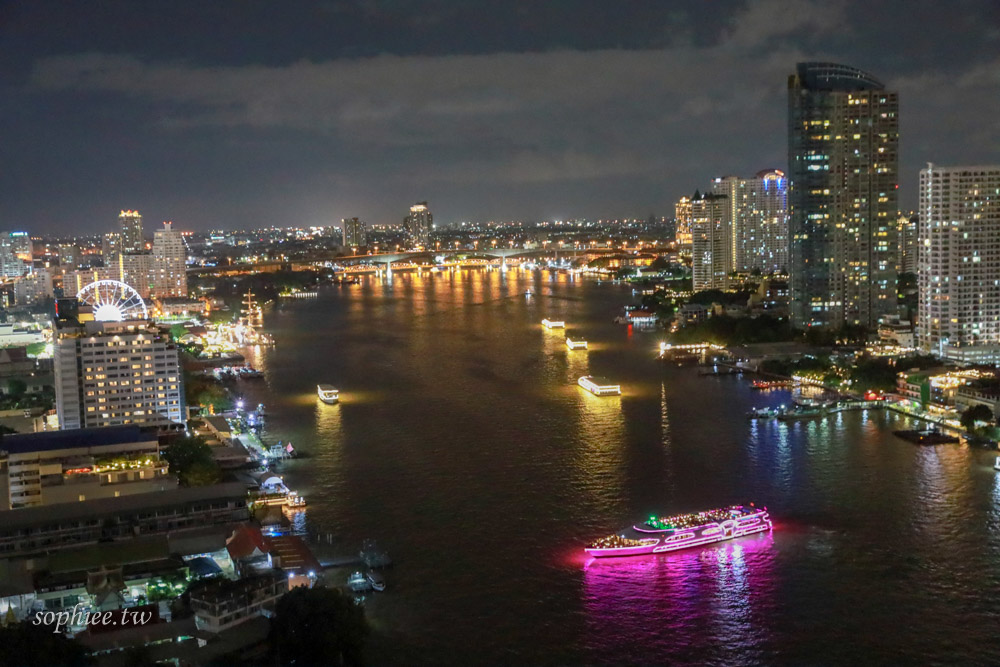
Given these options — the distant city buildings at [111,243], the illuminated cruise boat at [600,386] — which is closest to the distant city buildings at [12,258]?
the distant city buildings at [111,243]

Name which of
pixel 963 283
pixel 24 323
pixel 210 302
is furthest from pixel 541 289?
pixel 963 283

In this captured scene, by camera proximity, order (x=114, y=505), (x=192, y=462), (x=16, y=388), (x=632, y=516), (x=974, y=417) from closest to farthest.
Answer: (x=114, y=505)
(x=632, y=516)
(x=192, y=462)
(x=974, y=417)
(x=16, y=388)

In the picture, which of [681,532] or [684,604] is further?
[681,532]

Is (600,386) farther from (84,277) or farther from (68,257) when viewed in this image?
(68,257)

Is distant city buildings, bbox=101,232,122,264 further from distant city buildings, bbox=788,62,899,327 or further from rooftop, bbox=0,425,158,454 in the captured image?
rooftop, bbox=0,425,158,454

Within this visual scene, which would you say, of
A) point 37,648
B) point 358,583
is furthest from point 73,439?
point 37,648

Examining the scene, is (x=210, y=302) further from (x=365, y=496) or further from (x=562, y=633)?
(x=562, y=633)

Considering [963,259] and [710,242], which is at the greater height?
[710,242]

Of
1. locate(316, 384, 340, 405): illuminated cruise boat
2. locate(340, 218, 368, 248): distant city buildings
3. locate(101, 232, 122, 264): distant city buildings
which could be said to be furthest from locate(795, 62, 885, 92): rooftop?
locate(340, 218, 368, 248): distant city buildings
